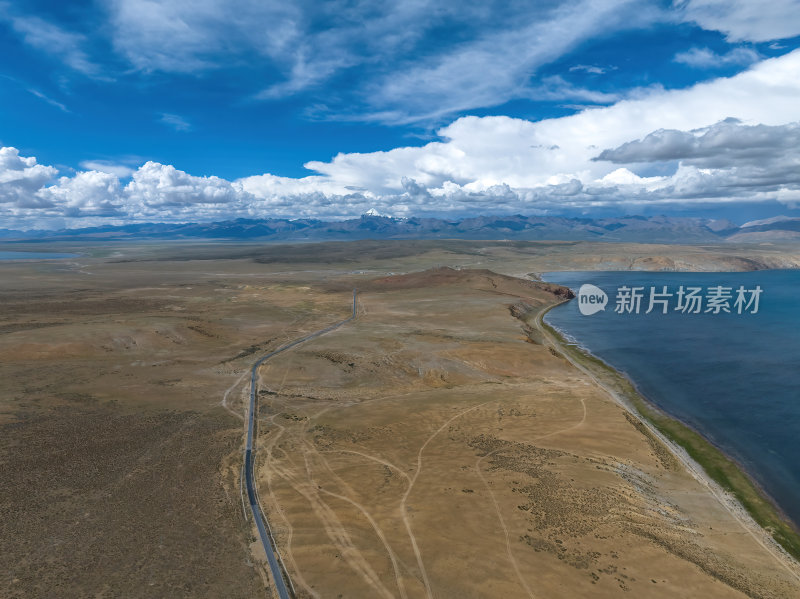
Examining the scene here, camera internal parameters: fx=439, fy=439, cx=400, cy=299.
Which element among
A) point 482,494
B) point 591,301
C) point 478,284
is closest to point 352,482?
point 482,494

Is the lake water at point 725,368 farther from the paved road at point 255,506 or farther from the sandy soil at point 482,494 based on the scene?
the paved road at point 255,506

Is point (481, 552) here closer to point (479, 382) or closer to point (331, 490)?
point (331, 490)

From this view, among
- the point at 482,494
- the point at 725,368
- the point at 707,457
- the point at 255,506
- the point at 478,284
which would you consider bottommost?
the point at 478,284

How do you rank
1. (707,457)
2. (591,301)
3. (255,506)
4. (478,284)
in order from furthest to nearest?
1. (478,284)
2. (591,301)
3. (707,457)
4. (255,506)

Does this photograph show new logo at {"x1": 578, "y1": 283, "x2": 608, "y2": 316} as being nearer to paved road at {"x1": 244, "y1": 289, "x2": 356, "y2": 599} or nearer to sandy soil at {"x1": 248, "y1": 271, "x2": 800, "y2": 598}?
sandy soil at {"x1": 248, "y1": 271, "x2": 800, "y2": 598}

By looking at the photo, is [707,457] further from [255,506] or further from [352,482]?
[255,506]

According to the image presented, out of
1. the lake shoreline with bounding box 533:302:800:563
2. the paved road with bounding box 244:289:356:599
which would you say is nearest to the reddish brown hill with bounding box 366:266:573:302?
the lake shoreline with bounding box 533:302:800:563

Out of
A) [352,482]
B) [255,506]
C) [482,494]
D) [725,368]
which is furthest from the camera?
[725,368]
